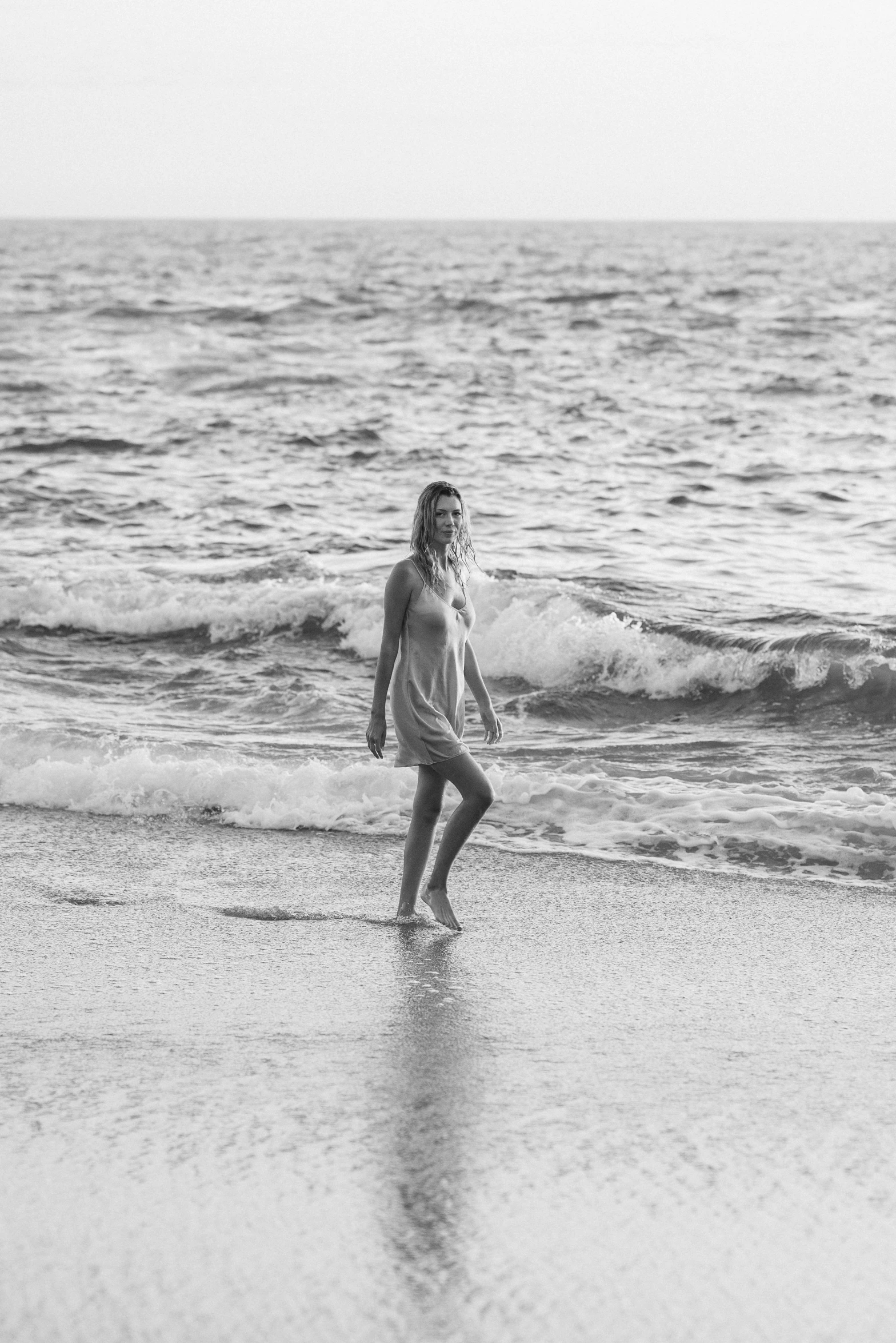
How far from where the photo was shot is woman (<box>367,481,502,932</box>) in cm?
523

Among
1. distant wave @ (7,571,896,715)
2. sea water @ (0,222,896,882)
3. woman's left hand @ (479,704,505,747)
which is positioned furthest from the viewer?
distant wave @ (7,571,896,715)

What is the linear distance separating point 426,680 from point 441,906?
0.86 metres

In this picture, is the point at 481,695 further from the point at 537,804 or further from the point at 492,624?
the point at 492,624

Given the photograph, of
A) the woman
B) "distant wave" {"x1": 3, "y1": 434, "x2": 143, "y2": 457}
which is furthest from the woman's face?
"distant wave" {"x1": 3, "y1": 434, "x2": 143, "y2": 457}

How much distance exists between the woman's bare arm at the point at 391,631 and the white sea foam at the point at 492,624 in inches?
181

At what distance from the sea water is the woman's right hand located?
1.38 m

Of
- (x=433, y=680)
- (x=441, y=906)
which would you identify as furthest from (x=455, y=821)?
(x=433, y=680)

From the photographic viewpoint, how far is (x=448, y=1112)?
3766 millimetres

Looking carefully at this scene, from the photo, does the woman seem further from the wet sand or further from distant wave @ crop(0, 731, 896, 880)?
distant wave @ crop(0, 731, 896, 880)

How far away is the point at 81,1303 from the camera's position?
288 cm

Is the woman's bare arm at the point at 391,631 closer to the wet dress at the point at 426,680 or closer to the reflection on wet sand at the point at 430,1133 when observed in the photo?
the wet dress at the point at 426,680

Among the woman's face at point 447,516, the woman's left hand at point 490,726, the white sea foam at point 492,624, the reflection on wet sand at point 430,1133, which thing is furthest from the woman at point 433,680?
the white sea foam at point 492,624

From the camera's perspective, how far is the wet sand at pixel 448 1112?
9.63 ft

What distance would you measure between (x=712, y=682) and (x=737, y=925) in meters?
4.54
